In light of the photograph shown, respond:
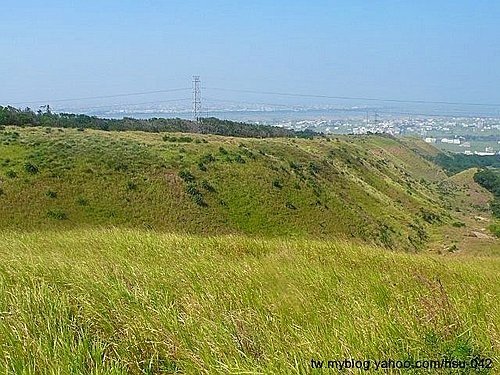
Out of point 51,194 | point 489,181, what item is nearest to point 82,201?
point 51,194

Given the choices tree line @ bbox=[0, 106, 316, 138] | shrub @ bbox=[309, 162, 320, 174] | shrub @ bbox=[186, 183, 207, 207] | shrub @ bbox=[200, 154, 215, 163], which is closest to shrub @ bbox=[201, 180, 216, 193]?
shrub @ bbox=[186, 183, 207, 207]

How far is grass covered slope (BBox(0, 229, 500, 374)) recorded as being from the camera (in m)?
3.19

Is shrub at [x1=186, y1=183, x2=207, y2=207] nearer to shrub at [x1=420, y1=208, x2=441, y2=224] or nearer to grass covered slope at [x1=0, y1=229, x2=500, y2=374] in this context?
shrub at [x1=420, y1=208, x2=441, y2=224]

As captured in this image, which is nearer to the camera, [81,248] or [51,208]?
[81,248]

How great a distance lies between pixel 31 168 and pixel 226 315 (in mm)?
47621

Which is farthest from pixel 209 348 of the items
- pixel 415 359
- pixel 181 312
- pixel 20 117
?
pixel 20 117

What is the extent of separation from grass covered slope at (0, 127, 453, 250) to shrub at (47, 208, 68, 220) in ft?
0.25

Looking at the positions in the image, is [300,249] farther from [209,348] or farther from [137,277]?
[209,348]

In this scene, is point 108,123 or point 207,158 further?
point 108,123

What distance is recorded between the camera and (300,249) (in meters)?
7.93

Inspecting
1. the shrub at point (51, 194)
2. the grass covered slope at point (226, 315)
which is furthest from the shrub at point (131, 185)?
the grass covered slope at point (226, 315)

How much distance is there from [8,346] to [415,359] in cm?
246

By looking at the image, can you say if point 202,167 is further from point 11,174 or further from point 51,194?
point 11,174

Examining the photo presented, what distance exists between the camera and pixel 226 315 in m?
3.85
